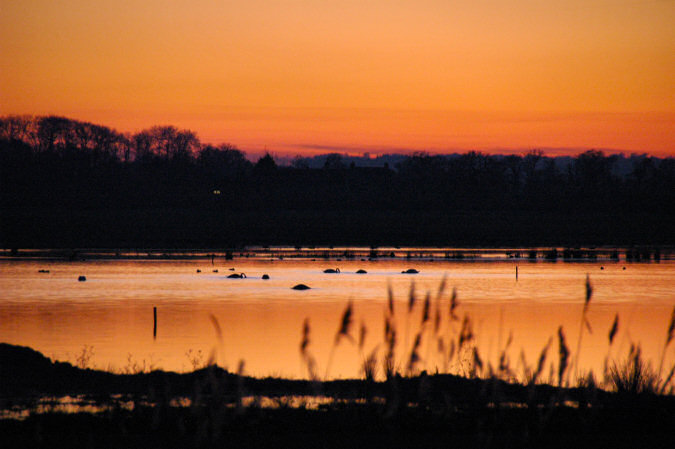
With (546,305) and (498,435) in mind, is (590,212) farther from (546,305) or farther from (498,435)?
(498,435)

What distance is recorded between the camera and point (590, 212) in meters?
158

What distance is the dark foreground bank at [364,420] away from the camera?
1448cm

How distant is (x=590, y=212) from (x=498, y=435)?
149367 mm

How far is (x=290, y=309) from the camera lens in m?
48.2

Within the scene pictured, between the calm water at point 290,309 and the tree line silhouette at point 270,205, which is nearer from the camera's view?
the calm water at point 290,309

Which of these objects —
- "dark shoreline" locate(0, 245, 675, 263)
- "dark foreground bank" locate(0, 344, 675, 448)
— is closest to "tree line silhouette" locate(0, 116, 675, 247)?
"dark shoreline" locate(0, 245, 675, 263)

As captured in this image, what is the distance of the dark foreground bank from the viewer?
1448 centimetres

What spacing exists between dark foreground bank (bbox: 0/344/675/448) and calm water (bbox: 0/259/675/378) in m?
1.39

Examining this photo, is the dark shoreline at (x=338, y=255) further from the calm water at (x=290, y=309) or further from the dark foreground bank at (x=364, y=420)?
the dark foreground bank at (x=364, y=420)

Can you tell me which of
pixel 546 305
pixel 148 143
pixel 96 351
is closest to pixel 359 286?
pixel 546 305

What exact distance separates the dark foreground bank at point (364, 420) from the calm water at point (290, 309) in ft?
4.55

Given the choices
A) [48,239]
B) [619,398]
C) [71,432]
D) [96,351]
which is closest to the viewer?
[71,432]

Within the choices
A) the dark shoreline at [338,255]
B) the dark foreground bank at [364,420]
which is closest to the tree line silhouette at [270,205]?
the dark shoreline at [338,255]

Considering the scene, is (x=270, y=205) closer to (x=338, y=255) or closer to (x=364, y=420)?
(x=338, y=255)
